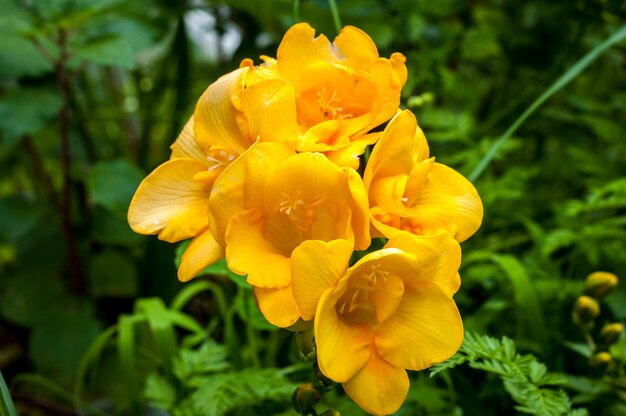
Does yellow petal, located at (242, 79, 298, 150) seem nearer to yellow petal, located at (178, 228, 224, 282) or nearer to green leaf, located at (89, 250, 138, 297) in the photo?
yellow petal, located at (178, 228, 224, 282)

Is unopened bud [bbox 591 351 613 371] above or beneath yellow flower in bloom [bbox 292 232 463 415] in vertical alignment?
beneath

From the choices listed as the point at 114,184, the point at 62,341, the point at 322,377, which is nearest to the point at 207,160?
the point at 322,377

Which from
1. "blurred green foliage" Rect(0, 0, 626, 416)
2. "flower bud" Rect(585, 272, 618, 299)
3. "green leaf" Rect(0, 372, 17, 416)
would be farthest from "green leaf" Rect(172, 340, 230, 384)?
"flower bud" Rect(585, 272, 618, 299)

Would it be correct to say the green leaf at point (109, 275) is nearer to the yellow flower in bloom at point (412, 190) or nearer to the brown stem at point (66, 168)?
the brown stem at point (66, 168)

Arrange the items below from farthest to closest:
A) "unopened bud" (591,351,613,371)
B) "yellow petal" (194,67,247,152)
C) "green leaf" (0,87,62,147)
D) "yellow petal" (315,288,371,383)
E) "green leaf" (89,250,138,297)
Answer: "green leaf" (89,250,138,297) < "green leaf" (0,87,62,147) < "unopened bud" (591,351,613,371) < "yellow petal" (194,67,247,152) < "yellow petal" (315,288,371,383)

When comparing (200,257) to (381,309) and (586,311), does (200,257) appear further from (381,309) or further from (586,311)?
(586,311)

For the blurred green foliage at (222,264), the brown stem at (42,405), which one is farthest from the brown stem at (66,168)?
the brown stem at (42,405)
